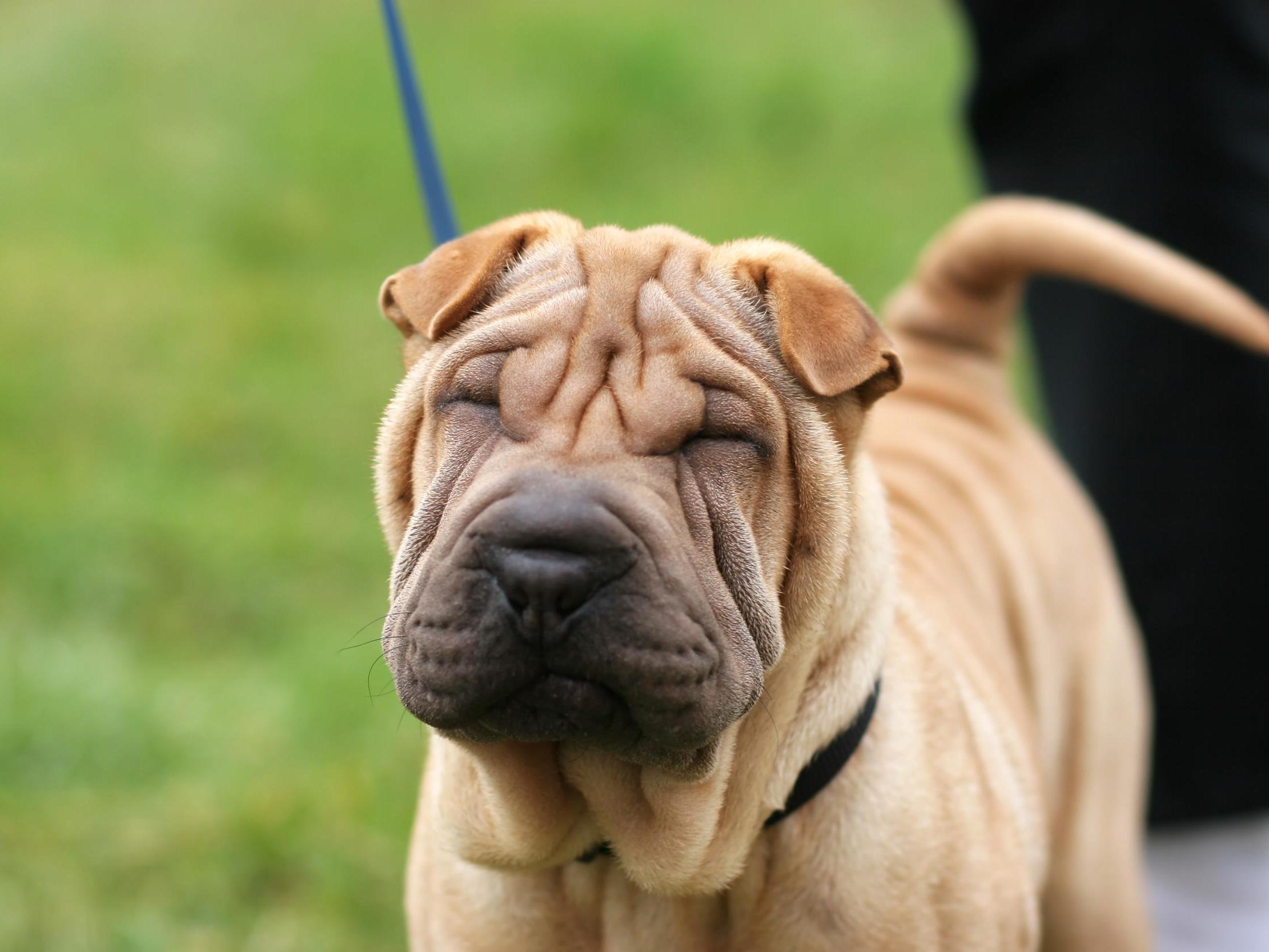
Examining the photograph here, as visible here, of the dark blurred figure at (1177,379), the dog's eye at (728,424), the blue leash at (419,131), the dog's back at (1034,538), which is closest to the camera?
the dog's eye at (728,424)

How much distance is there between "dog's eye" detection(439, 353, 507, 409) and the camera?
2.22 metres

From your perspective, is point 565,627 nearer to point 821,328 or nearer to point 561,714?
point 561,714

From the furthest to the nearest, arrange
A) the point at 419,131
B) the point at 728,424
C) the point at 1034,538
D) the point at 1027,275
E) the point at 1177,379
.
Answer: the point at 1177,379 → the point at 1027,275 → the point at 1034,538 → the point at 419,131 → the point at 728,424

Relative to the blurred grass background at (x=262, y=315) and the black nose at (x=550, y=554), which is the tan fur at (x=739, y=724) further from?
the blurred grass background at (x=262, y=315)

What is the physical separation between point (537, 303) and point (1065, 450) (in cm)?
255

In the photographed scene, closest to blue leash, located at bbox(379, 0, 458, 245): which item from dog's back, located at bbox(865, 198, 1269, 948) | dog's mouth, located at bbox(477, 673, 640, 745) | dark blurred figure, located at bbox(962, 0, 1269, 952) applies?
dog's back, located at bbox(865, 198, 1269, 948)

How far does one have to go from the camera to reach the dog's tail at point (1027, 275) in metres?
3.44

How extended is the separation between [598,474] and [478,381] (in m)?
0.28

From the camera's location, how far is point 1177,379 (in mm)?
4141

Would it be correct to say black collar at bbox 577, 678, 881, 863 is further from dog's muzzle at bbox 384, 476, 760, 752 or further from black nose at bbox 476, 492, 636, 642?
black nose at bbox 476, 492, 636, 642

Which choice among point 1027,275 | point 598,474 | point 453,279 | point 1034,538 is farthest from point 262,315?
point 598,474

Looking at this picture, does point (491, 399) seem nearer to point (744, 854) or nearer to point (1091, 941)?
point (744, 854)

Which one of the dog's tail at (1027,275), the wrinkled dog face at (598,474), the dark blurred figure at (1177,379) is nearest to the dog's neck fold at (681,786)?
the wrinkled dog face at (598,474)

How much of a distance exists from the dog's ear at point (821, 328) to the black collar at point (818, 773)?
1.70ft
